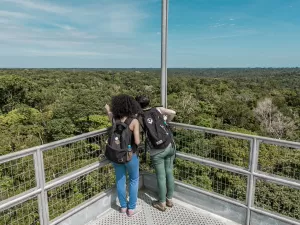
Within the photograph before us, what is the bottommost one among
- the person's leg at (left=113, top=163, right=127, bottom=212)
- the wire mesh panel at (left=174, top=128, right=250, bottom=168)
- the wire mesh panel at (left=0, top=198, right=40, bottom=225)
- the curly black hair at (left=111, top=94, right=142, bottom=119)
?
the wire mesh panel at (left=0, top=198, right=40, bottom=225)

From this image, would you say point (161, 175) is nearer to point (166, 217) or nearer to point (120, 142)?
point (166, 217)

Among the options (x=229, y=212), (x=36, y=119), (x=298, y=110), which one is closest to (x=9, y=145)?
(x=36, y=119)

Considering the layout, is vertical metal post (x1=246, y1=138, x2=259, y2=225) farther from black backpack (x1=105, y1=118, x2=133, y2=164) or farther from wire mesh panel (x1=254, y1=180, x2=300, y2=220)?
wire mesh panel (x1=254, y1=180, x2=300, y2=220)

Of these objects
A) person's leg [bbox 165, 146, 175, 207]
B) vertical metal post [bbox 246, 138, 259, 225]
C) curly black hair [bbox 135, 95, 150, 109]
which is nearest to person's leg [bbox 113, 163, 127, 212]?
person's leg [bbox 165, 146, 175, 207]

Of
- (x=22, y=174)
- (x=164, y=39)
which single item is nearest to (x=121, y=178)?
(x=22, y=174)

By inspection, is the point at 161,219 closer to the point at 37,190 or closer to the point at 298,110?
the point at 37,190

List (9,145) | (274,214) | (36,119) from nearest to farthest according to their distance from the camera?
(274,214) → (9,145) → (36,119)
